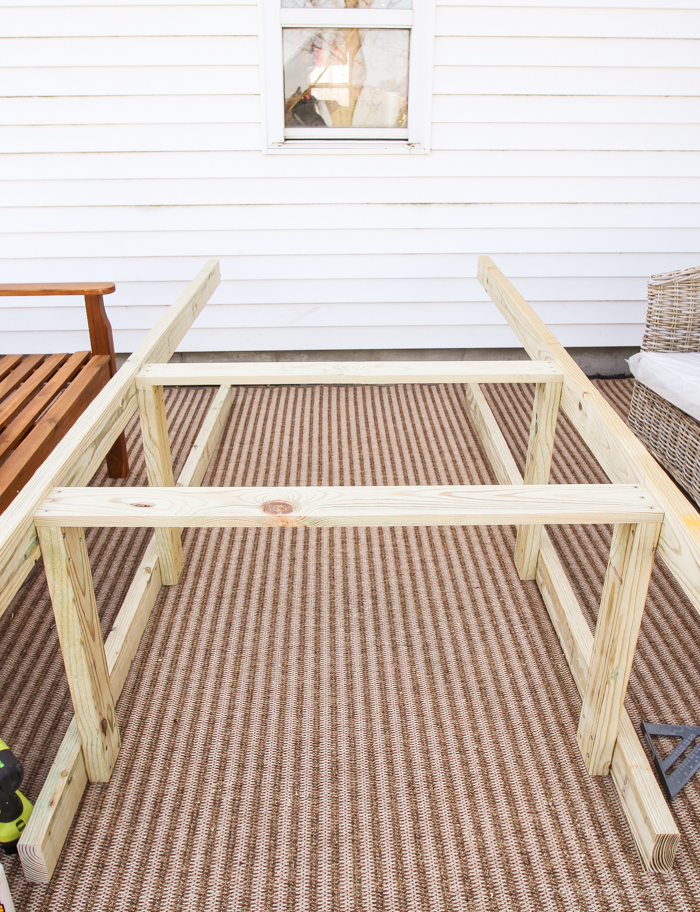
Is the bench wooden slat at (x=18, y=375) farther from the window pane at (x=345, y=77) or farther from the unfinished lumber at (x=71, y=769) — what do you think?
the window pane at (x=345, y=77)

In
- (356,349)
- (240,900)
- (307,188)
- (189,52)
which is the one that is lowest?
(240,900)

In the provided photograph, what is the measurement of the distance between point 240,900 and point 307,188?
2.66m

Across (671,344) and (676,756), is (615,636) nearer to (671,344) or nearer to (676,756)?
(676,756)

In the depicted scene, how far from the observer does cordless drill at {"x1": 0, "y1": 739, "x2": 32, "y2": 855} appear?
3.84 ft

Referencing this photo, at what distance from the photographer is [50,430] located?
1.86 meters

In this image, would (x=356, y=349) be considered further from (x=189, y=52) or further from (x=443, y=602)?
(x=443, y=602)

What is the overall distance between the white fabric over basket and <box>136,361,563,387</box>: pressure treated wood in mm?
731

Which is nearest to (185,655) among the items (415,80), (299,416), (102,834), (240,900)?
(102,834)

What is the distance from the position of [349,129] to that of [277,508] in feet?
7.68

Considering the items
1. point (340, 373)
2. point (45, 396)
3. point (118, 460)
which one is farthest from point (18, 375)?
point (340, 373)

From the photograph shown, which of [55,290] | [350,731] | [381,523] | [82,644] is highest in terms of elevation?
[55,290]

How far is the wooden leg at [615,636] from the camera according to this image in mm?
1269

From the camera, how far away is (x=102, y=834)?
4.47 ft

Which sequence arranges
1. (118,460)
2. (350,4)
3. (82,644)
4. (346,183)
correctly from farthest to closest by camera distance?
(346,183), (350,4), (118,460), (82,644)
